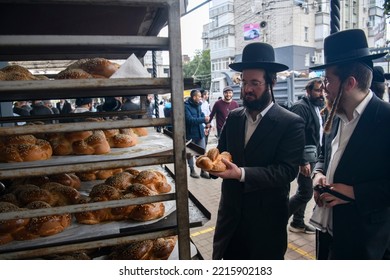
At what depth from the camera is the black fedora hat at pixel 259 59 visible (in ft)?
7.31

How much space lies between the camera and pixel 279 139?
216 centimetres

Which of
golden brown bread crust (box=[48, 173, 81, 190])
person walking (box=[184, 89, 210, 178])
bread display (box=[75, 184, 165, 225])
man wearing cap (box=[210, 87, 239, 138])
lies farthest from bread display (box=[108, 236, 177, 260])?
man wearing cap (box=[210, 87, 239, 138])

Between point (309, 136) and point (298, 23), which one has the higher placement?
point (298, 23)

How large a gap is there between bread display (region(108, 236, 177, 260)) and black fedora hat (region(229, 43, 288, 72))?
1.41 meters

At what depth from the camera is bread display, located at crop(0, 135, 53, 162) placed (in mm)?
1505

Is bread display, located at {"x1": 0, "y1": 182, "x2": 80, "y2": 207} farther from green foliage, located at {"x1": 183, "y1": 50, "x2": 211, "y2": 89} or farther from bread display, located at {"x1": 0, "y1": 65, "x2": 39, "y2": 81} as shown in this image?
green foliage, located at {"x1": 183, "y1": 50, "x2": 211, "y2": 89}

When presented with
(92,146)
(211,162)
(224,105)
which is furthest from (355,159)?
(224,105)

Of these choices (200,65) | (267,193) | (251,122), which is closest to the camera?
(267,193)

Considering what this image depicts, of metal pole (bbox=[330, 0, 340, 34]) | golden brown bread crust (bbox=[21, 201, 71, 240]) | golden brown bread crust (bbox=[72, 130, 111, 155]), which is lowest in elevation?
golden brown bread crust (bbox=[21, 201, 71, 240])

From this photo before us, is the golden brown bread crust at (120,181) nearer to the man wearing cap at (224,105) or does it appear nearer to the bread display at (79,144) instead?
the bread display at (79,144)

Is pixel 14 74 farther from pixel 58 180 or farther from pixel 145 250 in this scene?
pixel 145 250

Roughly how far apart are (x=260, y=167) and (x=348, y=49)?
3.23 feet

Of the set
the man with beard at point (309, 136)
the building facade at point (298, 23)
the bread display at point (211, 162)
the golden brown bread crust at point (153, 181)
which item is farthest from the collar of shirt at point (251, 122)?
the building facade at point (298, 23)

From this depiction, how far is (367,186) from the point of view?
5.84ft
